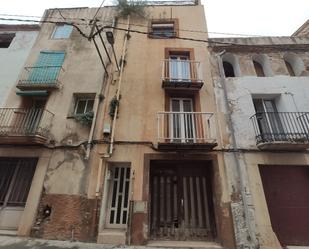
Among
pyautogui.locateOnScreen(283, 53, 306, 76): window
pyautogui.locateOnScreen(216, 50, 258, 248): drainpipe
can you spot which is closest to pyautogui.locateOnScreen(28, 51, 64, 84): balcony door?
pyautogui.locateOnScreen(216, 50, 258, 248): drainpipe

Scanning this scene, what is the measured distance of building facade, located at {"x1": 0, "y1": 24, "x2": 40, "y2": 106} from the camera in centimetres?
919

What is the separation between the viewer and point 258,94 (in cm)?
854

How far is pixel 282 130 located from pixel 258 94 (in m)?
1.84

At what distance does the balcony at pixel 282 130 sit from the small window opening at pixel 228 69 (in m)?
2.67

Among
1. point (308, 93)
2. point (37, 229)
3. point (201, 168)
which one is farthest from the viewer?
point (308, 93)

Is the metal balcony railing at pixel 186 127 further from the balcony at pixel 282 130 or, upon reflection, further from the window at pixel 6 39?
the window at pixel 6 39

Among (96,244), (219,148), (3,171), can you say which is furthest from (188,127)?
(3,171)

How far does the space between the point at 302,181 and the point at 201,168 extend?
3774 mm

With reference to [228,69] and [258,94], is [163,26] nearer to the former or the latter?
[228,69]

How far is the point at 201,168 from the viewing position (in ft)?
25.6

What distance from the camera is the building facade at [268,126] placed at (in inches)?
264

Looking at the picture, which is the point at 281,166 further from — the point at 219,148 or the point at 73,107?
the point at 73,107

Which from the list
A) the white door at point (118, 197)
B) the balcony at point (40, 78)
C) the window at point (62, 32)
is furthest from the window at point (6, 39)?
the white door at point (118, 197)

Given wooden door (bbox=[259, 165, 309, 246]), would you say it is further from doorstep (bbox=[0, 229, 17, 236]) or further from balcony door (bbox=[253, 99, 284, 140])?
doorstep (bbox=[0, 229, 17, 236])
